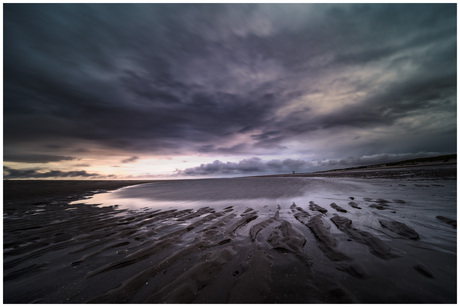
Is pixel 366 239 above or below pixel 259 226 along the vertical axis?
below

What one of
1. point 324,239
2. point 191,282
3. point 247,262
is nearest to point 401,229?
point 324,239

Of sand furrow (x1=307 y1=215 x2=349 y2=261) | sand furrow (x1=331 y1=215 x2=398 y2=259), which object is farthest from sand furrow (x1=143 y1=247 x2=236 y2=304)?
sand furrow (x1=331 y1=215 x2=398 y2=259)

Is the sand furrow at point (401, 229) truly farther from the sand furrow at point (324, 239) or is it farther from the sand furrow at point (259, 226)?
the sand furrow at point (259, 226)

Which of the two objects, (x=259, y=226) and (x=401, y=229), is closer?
Answer: (x=401, y=229)

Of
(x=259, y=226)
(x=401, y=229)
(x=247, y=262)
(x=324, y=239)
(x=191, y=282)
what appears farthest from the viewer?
(x=259, y=226)

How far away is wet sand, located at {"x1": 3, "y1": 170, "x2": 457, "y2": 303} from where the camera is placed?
2709 millimetres

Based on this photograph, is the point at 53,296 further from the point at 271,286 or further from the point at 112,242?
the point at 271,286

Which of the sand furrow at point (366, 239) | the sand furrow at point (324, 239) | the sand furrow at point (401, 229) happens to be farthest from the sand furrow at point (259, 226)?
the sand furrow at point (401, 229)

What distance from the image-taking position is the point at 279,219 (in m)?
6.74

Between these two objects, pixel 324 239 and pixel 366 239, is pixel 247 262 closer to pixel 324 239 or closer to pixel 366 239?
pixel 324 239

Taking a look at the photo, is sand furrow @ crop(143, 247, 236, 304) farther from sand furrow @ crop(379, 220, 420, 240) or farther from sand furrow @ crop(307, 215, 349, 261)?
sand furrow @ crop(379, 220, 420, 240)

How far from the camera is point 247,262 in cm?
361

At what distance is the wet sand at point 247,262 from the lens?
271 cm

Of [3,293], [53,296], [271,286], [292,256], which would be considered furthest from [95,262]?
[292,256]
